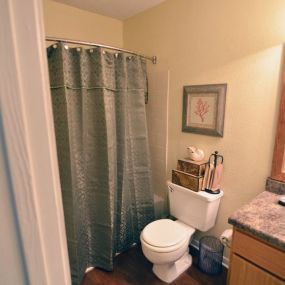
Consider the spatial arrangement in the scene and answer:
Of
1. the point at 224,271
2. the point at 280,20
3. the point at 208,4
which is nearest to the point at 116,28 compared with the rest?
the point at 208,4

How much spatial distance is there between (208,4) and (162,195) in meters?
1.79

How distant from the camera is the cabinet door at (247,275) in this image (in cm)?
98

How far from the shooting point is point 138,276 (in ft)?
5.68

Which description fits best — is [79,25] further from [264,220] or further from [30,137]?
[264,220]

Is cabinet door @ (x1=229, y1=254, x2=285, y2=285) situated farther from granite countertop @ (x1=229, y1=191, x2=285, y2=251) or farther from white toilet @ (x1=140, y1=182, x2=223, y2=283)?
white toilet @ (x1=140, y1=182, x2=223, y2=283)

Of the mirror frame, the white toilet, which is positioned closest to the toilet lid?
the white toilet

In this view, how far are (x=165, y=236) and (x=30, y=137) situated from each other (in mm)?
Result: 1544

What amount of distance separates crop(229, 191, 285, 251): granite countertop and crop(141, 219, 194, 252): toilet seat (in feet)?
1.96

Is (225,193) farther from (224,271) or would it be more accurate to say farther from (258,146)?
(224,271)

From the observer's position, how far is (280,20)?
1.27m

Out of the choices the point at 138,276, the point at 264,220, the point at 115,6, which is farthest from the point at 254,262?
the point at 115,6

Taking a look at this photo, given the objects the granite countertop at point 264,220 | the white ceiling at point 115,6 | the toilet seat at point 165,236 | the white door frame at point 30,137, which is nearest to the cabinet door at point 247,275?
the granite countertop at point 264,220

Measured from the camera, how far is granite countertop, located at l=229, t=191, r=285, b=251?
957 mm

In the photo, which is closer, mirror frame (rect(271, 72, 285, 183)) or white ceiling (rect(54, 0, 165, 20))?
mirror frame (rect(271, 72, 285, 183))
